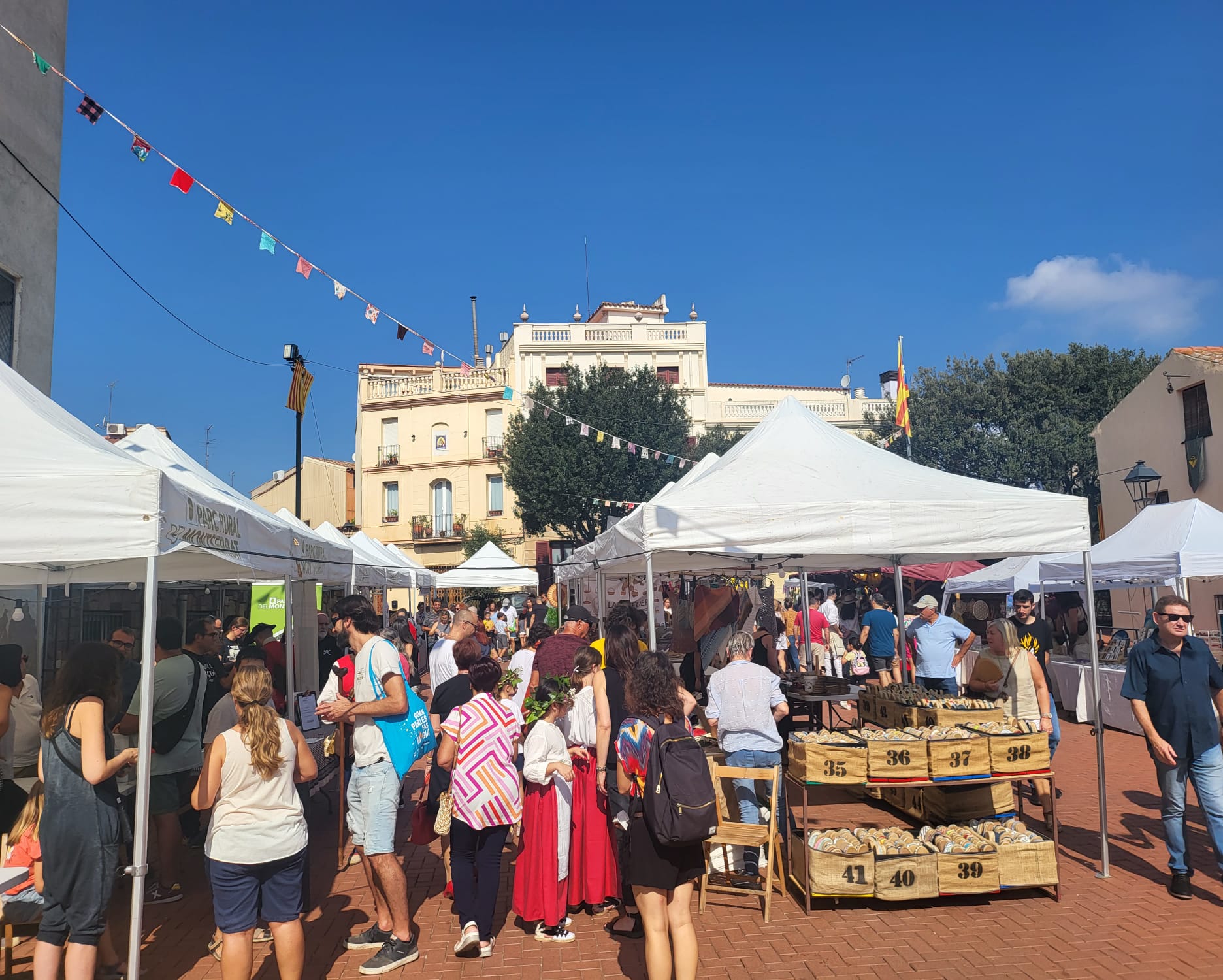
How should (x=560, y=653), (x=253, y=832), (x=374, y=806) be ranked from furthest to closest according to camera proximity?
(x=560, y=653)
(x=374, y=806)
(x=253, y=832)

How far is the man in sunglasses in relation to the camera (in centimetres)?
525

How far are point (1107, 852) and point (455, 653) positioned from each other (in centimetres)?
467

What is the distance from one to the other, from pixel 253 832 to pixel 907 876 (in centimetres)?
378

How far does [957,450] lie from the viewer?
32.7m

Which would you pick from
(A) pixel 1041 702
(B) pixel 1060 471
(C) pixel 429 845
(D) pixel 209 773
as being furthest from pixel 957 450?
(D) pixel 209 773

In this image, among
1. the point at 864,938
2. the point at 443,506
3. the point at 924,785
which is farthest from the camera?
the point at 443,506

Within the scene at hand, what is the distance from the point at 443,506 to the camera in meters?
40.5

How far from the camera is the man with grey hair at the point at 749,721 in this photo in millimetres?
Answer: 5559

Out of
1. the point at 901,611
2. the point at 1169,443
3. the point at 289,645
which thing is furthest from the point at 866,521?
the point at 1169,443

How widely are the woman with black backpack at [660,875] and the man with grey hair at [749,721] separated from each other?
1509 mm

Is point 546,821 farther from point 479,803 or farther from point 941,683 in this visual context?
point 941,683

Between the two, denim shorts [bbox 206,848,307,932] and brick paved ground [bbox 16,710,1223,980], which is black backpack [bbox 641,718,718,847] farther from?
denim shorts [bbox 206,848,307,932]

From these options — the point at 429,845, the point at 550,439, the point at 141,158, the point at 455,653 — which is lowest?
the point at 429,845

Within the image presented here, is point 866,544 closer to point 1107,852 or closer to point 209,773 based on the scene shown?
point 1107,852
